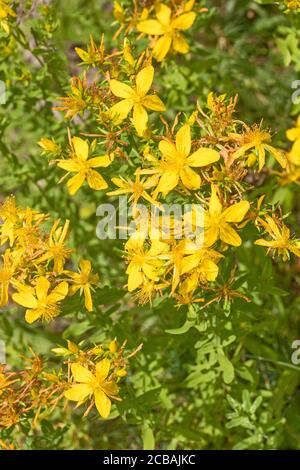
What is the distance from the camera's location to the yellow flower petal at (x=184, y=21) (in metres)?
2.74

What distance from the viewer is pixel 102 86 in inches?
92.7

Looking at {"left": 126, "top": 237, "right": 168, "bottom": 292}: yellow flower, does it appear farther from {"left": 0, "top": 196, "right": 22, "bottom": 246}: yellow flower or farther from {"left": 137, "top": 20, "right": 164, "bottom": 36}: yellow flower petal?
{"left": 137, "top": 20, "right": 164, "bottom": 36}: yellow flower petal

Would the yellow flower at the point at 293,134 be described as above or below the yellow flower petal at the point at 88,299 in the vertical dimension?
above

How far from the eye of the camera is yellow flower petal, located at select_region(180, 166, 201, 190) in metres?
2.10

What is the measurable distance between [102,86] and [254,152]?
0.61 meters

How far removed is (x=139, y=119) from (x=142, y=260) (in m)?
0.48

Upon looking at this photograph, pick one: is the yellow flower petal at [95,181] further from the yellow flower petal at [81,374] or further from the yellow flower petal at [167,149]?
the yellow flower petal at [81,374]

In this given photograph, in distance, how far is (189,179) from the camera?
82.7 inches

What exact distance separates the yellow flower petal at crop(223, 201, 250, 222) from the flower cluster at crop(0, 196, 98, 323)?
597 mm

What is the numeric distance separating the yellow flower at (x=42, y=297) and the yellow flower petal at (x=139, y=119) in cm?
61

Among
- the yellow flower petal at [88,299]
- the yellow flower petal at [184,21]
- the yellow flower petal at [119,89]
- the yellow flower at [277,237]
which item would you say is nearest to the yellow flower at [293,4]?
the yellow flower petal at [184,21]
